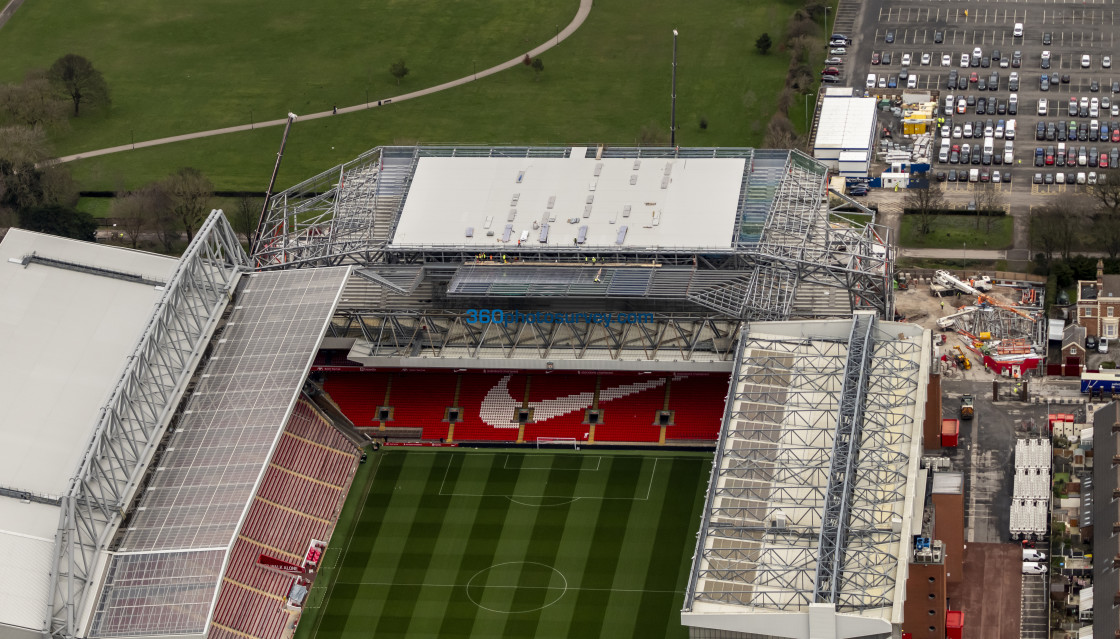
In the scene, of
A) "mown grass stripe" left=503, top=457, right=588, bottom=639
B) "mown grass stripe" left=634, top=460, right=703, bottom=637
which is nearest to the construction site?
"mown grass stripe" left=634, top=460, right=703, bottom=637

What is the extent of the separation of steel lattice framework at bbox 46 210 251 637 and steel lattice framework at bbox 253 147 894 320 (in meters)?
8.84

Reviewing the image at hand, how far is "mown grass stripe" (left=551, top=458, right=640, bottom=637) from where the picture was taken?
166250 mm

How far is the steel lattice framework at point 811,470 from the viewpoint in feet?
492

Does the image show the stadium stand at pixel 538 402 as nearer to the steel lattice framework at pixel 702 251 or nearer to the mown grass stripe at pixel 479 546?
the mown grass stripe at pixel 479 546

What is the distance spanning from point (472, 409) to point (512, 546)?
1741cm

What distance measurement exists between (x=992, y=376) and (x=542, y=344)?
38654mm

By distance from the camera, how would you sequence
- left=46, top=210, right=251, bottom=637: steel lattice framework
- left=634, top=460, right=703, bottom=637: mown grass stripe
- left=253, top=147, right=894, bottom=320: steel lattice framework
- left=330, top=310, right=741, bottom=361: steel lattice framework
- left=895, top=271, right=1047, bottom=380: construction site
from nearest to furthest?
left=46, top=210, right=251, bottom=637: steel lattice framework < left=634, top=460, right=703, bottom=637: mown grass stripe < left=253, top=147, right=894, bottom=320: steel lattice framework < left=330, top=310, right=741, bottom=361: steel lattice framework < left=895, top=271, right=1047, bottom=380: construction site

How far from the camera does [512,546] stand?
174 metres

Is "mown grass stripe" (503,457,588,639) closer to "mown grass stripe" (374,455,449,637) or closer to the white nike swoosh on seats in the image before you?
the white nike swoosh on seats

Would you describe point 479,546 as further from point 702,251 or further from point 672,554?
point 702,251

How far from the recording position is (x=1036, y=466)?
575 ft

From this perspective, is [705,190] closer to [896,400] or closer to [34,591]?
[896,400]

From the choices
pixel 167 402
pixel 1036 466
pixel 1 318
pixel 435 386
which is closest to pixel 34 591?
pixel 167 402

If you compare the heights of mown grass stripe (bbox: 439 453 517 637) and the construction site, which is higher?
the construction site
